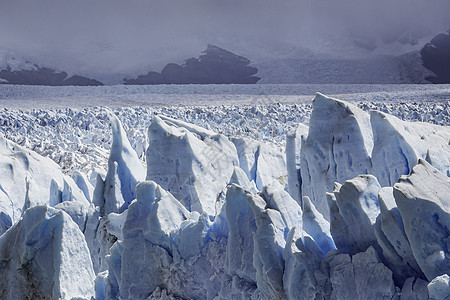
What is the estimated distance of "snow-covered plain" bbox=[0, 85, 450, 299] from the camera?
3.12 m

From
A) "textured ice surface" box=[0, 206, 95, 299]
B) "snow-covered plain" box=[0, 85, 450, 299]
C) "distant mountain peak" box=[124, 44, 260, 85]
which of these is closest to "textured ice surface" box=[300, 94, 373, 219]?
"snow-covered plain" box=[0, 85, 450, 299]

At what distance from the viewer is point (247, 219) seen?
13.4 feet

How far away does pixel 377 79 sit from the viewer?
3142 centimetres

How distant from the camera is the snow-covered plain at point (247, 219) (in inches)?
123

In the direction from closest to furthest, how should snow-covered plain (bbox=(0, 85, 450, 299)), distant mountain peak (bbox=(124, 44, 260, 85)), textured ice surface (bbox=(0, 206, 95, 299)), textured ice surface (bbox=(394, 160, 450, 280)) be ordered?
textured ice surface (bbox=(394, 160, 450, 280)) → snow-covered plain (bbox=(0, 85, 450, 299)) → textured ice surface (bbox=(0, 206, 95, 299)) → distant mountain peak (bbox=(124, 44, 260, 85))

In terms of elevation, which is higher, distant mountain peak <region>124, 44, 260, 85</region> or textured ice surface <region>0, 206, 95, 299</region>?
distant mountain peak <region>124, 44, 260, 85</region>

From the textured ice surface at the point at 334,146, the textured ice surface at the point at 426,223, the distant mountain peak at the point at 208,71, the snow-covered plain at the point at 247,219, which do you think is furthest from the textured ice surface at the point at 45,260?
the distant mountain peak at the point at 208,71

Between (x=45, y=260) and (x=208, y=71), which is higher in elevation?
(x=208, y=71)

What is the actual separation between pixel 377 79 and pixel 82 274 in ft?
94.5

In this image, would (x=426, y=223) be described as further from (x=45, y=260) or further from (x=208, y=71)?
(x=208, y=71)

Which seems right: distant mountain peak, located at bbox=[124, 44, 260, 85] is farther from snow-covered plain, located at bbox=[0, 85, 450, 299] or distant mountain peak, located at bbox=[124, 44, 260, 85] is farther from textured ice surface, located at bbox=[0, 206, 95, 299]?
textured ice surface, located at bbox=[0, 206, 95, 299]

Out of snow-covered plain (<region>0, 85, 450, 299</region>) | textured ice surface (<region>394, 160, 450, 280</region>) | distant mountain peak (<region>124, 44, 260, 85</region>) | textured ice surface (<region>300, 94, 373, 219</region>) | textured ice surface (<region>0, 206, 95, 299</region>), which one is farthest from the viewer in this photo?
distant mountain peak (<region>124, 44, 260, 85</region>)

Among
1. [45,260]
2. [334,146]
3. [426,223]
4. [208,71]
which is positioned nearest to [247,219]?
[426,223]

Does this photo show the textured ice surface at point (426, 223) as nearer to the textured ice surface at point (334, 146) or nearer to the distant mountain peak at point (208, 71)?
the textured ice surface at point (334, 146)
